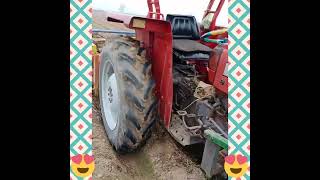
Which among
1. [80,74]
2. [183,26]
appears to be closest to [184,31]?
[183,26]

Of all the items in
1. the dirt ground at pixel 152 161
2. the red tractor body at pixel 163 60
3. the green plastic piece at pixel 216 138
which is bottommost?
the dirt ground at pixel 152 161

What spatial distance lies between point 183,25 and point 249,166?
1.66m

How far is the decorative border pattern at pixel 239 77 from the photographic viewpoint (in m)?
1.85

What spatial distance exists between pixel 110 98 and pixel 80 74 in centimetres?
125

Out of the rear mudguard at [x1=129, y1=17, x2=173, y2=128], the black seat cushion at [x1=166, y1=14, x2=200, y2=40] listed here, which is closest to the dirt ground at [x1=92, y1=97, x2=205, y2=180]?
the rear mudguard at [x1=129, y1=17, x2=173, y2=128]

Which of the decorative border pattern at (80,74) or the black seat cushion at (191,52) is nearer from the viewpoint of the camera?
the decorative border pattern at (80,74)

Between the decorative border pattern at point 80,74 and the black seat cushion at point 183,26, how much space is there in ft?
4.39

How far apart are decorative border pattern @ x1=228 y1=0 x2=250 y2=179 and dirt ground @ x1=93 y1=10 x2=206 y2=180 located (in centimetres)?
81

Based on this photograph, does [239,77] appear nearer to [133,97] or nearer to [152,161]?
[133,97]

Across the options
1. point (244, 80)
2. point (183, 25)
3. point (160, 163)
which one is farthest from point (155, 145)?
point (244, 80)

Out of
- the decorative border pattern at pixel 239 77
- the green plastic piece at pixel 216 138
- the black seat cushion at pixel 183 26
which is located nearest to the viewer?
the decorative border pattern at pixel 239 77

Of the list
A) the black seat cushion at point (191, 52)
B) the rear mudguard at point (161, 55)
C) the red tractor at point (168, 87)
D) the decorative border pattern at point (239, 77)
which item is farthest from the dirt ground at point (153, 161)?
the decorative border pattern at point (239, 77)

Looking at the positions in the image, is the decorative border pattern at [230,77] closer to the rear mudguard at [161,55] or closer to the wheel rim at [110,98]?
the rear mudguard at [161,55]

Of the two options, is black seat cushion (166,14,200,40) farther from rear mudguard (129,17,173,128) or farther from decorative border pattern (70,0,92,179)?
decorative border pattern (70,0,92,179)
